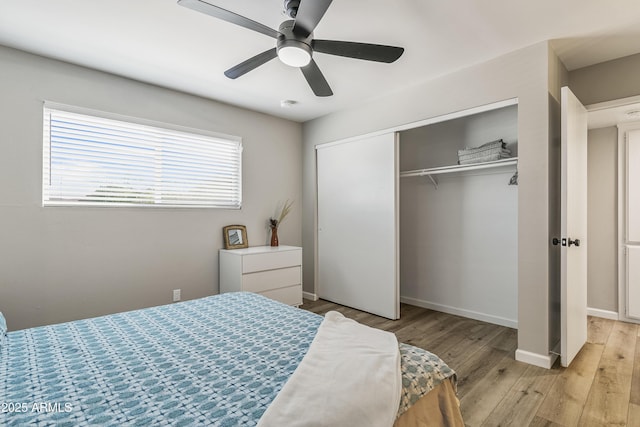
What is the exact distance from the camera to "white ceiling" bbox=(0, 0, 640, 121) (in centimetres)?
202

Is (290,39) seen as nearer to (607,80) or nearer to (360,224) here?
(360,224)

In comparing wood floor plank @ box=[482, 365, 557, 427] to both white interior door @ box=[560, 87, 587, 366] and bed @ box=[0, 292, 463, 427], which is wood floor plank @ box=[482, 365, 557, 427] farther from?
bed @ box=[0, 292, 463, 427]

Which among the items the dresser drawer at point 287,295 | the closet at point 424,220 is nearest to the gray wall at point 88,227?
the dresser drawer at point 287,295

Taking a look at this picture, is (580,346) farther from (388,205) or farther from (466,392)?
(388,205)

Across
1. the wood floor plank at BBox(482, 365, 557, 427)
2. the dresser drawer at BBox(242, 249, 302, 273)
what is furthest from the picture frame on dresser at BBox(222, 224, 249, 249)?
the wood floor plank at BBox(482, 365, 557, 427)

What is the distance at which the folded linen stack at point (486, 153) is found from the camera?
10.2 ft

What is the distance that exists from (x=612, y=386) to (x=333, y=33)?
3.08 metres

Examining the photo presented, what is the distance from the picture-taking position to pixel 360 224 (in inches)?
151

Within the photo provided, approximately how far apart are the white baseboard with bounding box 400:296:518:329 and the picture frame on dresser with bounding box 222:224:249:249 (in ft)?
7.21

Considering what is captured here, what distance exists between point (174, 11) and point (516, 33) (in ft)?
7.81

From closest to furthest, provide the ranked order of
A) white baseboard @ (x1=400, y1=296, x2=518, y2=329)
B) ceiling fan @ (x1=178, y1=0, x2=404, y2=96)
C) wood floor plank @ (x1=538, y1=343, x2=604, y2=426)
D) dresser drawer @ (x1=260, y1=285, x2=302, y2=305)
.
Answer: ceiling fan @ (x1=178, y1=0, x2=404, y2=96) < wood floor plank @ (x1=538, y1=343, x2=604, y2=426) < white baseboard @ (x1=400, y1=296, x2=518, y2=329) < dresser drawer @ (x1=260, y1=285, x2=302, y2=305)

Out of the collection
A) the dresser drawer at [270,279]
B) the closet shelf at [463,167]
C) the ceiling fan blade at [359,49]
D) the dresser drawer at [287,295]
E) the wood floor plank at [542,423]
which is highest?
the ceiling fan blade at [359,49]

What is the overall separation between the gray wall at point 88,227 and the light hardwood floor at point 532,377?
214 centimetres

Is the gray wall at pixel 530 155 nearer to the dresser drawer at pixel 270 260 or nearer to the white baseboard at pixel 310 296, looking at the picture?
the dresser drawer at pixel 270 260
